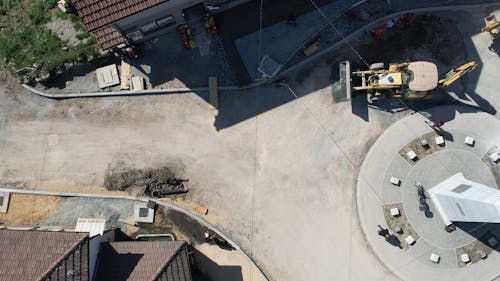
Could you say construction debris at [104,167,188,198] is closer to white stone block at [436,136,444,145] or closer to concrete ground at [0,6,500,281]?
concrete ground at [0,6,500,281]

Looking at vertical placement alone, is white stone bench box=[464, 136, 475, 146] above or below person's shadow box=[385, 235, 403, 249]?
above

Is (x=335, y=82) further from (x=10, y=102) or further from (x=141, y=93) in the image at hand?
(x=10, y=102)

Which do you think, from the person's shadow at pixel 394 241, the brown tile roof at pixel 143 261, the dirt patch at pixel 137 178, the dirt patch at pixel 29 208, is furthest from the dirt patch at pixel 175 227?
the person's shadow at pixel 394 241

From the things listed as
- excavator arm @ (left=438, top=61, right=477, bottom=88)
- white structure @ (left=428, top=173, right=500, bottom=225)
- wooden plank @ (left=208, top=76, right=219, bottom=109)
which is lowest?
white structure @ (left=428, top=173, right=500, bottom=225)

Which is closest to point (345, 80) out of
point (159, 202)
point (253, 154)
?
point (253, 154)

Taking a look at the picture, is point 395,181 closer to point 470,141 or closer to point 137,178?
point 470,141

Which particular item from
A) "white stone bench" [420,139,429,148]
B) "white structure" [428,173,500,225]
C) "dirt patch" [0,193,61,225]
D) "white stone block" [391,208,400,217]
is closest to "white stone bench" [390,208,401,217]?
"white stone block" [391,208,400,217]
